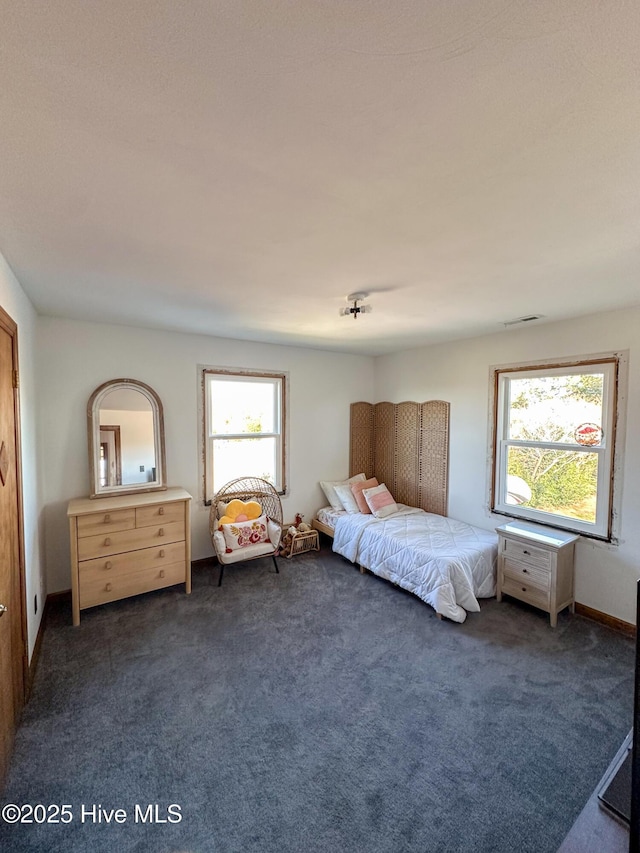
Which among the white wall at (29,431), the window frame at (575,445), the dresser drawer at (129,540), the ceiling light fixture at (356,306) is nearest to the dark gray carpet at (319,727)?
the white wall at (29,431)

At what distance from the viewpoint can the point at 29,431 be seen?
8.46ft

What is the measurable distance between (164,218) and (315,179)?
68 cm

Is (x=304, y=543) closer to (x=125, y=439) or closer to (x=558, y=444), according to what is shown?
(x=125, y=439)

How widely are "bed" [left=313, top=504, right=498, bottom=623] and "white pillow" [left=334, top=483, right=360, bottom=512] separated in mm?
104

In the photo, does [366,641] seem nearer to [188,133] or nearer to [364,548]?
[364,548]

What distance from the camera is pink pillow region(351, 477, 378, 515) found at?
14.4 feet

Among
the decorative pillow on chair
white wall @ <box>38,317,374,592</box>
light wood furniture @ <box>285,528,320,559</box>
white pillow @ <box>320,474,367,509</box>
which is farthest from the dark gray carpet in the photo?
white pillow @ <box>320,474,367,509</box>

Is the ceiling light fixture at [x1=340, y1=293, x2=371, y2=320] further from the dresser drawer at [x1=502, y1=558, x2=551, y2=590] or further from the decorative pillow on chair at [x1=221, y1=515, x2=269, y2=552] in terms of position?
the dresser drawer at [x1=502, y1=558, x2=551, y2=590]

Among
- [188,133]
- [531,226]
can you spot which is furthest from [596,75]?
[188,133]

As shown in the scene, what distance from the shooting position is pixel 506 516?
12.0 feet

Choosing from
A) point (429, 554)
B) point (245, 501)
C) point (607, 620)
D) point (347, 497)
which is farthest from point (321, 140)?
point (347, 497)

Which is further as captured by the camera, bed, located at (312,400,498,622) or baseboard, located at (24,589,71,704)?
bed, located at (312,400,498,622)

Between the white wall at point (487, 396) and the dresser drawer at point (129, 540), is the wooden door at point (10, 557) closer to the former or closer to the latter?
the dresser drawer at point (129, 540)

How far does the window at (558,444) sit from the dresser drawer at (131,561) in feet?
10.6
